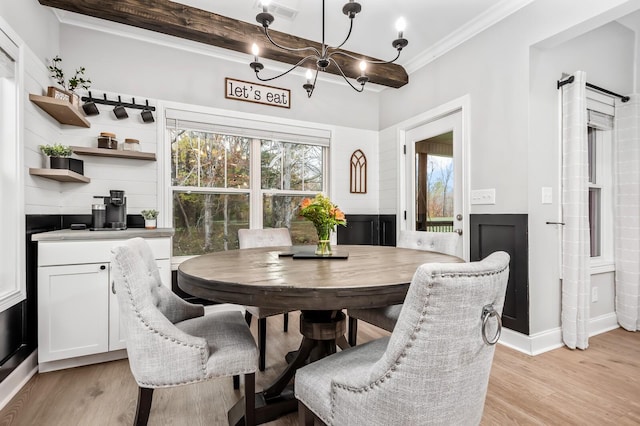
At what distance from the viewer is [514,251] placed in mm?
2496

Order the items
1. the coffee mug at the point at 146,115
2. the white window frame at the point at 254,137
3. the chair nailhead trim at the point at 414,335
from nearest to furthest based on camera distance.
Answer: the chair nailhead trim at the point at 414,335 < the coffee mug at the point at 146,115 < the white window frame at the point at 254,137

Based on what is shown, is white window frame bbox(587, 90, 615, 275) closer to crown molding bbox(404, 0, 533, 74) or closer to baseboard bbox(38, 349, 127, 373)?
crown molding bbox(404, 0, 533, 74)

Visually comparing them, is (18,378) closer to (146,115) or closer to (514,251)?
(146,115)

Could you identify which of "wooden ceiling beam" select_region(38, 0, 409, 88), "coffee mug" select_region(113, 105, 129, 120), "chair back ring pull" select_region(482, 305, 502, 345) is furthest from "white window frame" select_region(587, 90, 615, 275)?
"coffee mug" select_region(113, 105, 129, 120)

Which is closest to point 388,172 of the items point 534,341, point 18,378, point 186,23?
point 534,341

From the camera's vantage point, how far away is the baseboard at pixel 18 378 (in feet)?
5.81

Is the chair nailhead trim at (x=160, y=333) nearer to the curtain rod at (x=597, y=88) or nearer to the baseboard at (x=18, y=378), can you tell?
the baseboard at (x=18, y=378)

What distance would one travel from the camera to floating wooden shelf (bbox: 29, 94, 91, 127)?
2.17 meters

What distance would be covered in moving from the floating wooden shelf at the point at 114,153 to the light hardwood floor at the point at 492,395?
1.63 metres

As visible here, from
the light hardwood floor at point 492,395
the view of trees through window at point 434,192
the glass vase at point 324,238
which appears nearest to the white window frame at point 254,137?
the view of trees through window at point 434,192

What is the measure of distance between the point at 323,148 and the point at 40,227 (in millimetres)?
2747

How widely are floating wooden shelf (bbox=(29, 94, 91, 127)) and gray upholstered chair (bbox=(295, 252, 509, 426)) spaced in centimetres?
261

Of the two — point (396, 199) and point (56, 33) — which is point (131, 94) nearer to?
point (56, 33)

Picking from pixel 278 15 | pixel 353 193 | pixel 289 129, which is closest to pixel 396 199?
pixel 353 193
